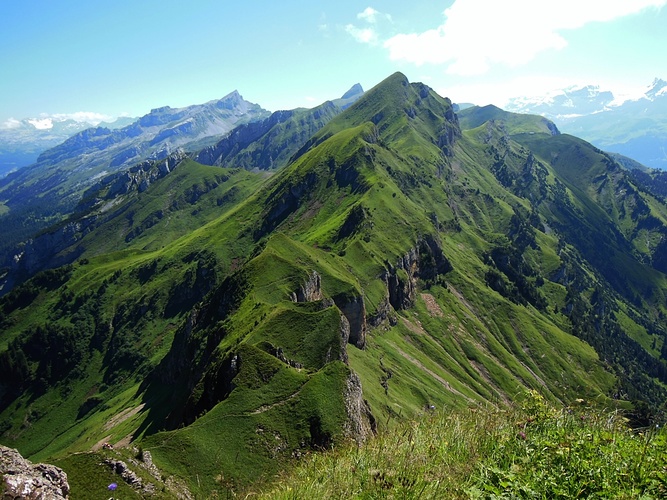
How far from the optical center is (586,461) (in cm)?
1088

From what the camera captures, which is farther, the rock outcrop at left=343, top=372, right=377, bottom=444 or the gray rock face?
the rock outcrop at left=343, top=372, right=377, bottom=444

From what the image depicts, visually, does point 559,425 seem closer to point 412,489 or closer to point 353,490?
point 412,489

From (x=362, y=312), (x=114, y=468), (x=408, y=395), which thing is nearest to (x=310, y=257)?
(x=362, y=312)

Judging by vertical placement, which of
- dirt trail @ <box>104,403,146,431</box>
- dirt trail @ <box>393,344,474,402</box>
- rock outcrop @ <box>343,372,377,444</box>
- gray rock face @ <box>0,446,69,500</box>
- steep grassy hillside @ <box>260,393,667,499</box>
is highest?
steep grassy hillside @ <box>260,393,667,499</box>

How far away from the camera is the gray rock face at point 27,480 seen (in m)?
19.2

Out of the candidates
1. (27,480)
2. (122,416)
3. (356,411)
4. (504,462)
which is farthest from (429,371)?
(504,462)

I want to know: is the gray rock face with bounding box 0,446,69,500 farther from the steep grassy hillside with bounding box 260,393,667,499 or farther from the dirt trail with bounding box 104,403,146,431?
the dirt trail with bounding box 104,403,146,431

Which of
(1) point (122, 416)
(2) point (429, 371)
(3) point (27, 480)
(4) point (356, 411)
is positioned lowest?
(2) point (429, 371)

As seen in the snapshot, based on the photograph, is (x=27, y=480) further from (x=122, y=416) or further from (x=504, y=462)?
(x=122, y=416)

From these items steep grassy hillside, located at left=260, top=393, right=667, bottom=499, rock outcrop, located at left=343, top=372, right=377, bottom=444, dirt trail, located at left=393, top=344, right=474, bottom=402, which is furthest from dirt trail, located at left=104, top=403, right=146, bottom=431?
steep grassy hillside, located at left=260, top=393, right=667, bottom=499

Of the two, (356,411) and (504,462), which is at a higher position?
(504,462)

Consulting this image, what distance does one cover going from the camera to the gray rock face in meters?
19.2

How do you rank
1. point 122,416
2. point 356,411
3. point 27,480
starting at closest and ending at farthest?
1. point 27,480
2. point 356,411
3. point 122,416

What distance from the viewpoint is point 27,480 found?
67.5 feet
